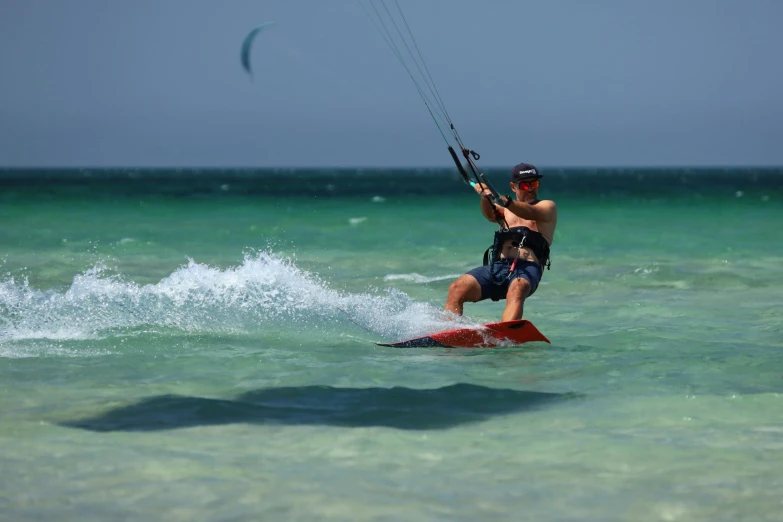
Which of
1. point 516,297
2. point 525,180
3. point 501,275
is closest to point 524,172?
point 525,180

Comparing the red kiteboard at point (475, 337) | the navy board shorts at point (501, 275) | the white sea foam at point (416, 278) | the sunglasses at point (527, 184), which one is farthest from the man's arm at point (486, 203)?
the white sea foam at point (416, 278)

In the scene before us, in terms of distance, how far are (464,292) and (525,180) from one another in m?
1.03

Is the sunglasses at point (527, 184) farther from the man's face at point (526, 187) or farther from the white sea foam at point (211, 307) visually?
the white sea foam at point (211, 307)

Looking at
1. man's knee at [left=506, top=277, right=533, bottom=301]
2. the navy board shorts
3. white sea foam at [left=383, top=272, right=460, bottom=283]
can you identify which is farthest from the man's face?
white sea foam at [left=383, top=272, right=460, bottom=283]

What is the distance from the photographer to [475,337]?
8.08 metres

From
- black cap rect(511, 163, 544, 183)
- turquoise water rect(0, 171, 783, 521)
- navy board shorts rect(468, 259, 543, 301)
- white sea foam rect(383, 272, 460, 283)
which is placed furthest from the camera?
white sea foam rect(383, 272, 460, 283)

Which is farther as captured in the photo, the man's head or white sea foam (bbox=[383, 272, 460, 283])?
white sea foam (bbox=[383, 272, 460, 283])

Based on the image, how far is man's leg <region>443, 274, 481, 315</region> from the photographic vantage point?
8.38 meters

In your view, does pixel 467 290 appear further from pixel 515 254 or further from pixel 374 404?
pixel 374 404

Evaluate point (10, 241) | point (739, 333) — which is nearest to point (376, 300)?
point (739, 333)

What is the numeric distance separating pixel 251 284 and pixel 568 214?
27.5 meters

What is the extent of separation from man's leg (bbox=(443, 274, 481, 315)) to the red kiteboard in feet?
1.20

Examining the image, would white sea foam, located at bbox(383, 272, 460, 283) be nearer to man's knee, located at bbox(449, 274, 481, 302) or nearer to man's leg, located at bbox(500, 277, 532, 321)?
man's knee, located at bbox(449, 274, 481, 302)

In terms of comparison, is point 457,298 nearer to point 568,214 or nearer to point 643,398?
point 643,398
